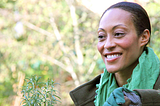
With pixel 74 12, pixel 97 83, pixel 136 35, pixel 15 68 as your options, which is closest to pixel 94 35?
pixel 74 12

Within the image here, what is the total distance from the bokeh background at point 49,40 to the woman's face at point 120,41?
15.3 ft

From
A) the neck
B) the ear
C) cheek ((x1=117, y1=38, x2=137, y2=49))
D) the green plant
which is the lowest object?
the green plant

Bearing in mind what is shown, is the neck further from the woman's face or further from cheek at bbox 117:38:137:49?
cheek at bbox 117:38:137:49

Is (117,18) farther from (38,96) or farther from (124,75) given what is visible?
(38,96)

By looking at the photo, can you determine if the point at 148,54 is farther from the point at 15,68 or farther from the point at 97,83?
the point at 15,68

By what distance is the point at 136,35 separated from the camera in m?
2.09

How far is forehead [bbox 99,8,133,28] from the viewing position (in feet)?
6.84

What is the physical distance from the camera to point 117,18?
211 cm

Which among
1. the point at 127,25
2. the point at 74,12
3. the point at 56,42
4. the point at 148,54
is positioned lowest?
the point at 148,54

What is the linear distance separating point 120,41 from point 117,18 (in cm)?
21

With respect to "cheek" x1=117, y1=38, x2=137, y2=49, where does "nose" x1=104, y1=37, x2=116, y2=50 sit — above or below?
above

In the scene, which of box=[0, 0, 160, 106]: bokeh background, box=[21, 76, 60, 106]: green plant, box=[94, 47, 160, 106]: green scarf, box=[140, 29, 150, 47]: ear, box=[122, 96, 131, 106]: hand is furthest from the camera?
box=[0, 0, 160, 106]: bokeh background

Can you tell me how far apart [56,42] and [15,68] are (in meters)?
1.65

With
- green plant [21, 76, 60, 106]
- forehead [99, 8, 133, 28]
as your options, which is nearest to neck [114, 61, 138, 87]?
forehead [99, 8, 133, 28]
